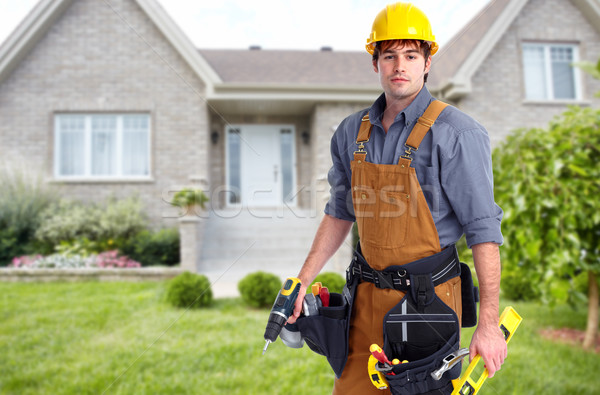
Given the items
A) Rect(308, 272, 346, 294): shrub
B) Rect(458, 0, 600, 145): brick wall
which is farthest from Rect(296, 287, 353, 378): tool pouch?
Rect(458, 0, 600, 145): brick wall

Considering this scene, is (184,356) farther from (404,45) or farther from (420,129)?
(404,45)

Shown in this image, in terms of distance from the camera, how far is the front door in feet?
30.0

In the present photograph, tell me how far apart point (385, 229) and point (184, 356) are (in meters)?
2.83

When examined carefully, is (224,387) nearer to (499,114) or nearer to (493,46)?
(499,114)

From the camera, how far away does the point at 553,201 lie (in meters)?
2.97

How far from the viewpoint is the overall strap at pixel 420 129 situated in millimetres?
1097

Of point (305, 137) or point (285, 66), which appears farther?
point (285, 66)

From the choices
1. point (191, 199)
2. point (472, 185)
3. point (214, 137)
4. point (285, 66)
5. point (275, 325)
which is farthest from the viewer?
point (285, 66)

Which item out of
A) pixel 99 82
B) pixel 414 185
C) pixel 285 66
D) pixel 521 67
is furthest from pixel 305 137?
pixel 414 185

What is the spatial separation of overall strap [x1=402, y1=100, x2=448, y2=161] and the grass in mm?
1378

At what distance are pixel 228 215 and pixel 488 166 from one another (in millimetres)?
6464

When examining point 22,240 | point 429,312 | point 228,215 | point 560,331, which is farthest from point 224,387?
point 22,240

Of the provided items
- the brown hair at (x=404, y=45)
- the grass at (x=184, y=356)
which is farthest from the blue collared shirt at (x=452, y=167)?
the grass at (x=184, y=356)

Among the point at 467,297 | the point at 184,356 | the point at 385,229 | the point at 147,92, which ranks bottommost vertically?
the point at 184,356
